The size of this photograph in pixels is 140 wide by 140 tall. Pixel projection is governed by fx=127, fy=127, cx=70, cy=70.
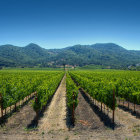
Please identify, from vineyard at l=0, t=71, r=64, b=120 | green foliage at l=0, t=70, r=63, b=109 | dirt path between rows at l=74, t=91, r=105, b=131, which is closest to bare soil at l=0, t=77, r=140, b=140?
dirt path between rows at l=74, t=91, r=105, b=131

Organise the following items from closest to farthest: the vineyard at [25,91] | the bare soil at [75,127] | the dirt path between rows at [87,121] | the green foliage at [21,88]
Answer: the bare soil at [75,127], the dirt path between rows at [87,121], the vineyard at [25,91], the green foliage at [21,88]

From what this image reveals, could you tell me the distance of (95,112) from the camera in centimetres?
1841

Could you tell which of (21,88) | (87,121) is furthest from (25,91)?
(87,121)

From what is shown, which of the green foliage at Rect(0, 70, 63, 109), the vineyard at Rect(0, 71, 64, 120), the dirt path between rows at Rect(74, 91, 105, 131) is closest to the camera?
the dirt path between rows at Rect(74, 91, 105, 131)

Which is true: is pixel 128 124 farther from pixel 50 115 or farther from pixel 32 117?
pixel 32 117

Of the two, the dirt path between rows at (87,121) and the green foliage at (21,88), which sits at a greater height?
the green foliage at (21,88)

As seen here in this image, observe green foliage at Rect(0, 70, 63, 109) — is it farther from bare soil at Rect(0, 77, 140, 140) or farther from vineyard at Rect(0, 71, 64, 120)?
bare soil at Rect(0, 77, 140, 140)

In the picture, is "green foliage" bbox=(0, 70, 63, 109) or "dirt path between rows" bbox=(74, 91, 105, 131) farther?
"green foliage" bbox=(0, 70, 63, 109)

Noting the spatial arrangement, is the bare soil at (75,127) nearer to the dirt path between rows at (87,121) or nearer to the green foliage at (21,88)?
the dirt path between rows at (87,121)

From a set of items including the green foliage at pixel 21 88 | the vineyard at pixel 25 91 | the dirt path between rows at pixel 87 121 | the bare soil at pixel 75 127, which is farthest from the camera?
the green foliage at pixel 21 88

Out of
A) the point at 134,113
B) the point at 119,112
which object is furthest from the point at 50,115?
the point at 134,113

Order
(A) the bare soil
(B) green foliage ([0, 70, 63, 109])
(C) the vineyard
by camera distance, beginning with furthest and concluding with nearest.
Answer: (B) green foliage ([0, 70, 63, 109]), (C) the vineyard, (A) the bare soil

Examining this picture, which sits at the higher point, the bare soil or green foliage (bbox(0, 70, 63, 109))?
green foliage (bbox(0, 70, 63, 109))

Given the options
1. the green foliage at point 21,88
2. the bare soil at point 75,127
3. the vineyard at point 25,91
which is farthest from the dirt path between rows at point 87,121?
the green foliage at point 21,88
